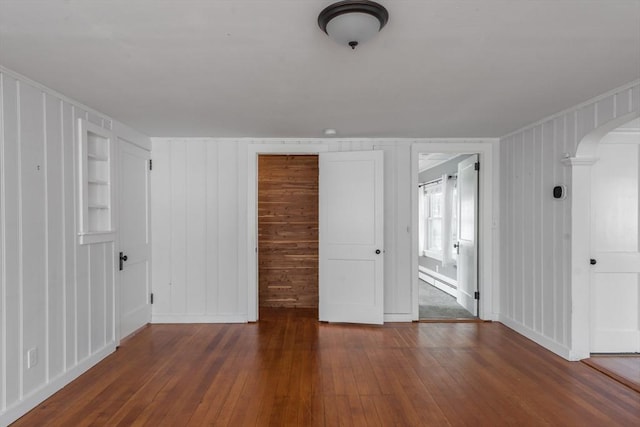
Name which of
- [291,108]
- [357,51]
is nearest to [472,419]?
[357,51]

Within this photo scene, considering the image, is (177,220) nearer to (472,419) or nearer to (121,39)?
(121,39)

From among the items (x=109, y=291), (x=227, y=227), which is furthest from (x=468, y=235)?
(x=109, y=291)

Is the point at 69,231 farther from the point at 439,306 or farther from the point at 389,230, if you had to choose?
the point at 439,306

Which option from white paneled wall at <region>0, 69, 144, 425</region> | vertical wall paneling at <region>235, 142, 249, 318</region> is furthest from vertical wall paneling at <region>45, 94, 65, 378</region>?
vertical wall paneling at <region>235, 142, 249, 318</region>

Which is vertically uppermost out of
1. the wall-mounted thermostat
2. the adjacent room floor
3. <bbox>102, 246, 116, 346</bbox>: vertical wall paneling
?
the wall-mounted thermostat

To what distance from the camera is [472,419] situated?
2.27 metres

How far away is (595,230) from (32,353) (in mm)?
4917

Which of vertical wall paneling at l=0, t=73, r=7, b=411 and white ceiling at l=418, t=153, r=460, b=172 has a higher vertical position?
white ceiling at l=418, t=153, r=460, b=172

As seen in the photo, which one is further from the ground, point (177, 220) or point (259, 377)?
point (177, 220)

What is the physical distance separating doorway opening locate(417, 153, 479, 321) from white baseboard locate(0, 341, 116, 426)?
3700 millimetres

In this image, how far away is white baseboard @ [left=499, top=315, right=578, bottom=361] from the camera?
128 inches

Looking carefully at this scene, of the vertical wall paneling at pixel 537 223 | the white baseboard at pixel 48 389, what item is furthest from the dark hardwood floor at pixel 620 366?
the white baseboard at pixel 48 389

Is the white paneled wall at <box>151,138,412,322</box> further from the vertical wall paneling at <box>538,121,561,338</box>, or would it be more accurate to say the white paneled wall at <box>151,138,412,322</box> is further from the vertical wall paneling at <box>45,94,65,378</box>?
the vertical wall paneling at <box>538,121,561,338</box>

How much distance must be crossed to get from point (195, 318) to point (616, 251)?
4.68 meters
